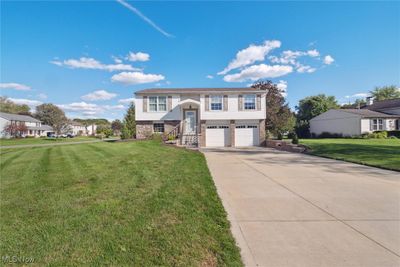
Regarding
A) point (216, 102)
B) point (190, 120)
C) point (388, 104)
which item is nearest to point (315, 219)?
point (190, 120)

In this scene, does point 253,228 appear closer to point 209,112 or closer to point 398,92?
point 209,112

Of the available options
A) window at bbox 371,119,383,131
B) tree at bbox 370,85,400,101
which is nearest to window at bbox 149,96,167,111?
window at bbox 371,119,383,131

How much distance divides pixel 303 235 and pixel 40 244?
375 cm

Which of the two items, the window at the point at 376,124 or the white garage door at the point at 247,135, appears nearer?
the white garage door at the point at 247,135

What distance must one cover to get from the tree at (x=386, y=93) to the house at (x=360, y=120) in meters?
25.5

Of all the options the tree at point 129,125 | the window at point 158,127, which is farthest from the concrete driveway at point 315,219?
the tree at point 129,125

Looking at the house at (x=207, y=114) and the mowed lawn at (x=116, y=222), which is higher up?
the house at (x=207, y=114)

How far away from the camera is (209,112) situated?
2109cm

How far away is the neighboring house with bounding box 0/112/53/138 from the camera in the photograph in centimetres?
4569

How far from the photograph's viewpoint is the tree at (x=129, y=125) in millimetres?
20623

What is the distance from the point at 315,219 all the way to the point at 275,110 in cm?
2673

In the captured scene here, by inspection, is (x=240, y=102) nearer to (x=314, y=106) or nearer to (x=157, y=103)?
(x=157, y=103)

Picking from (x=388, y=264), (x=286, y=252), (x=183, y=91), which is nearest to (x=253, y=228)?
(x=286, y=252)

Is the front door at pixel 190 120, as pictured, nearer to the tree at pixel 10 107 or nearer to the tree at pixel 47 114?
the tree at pixel 47 114
